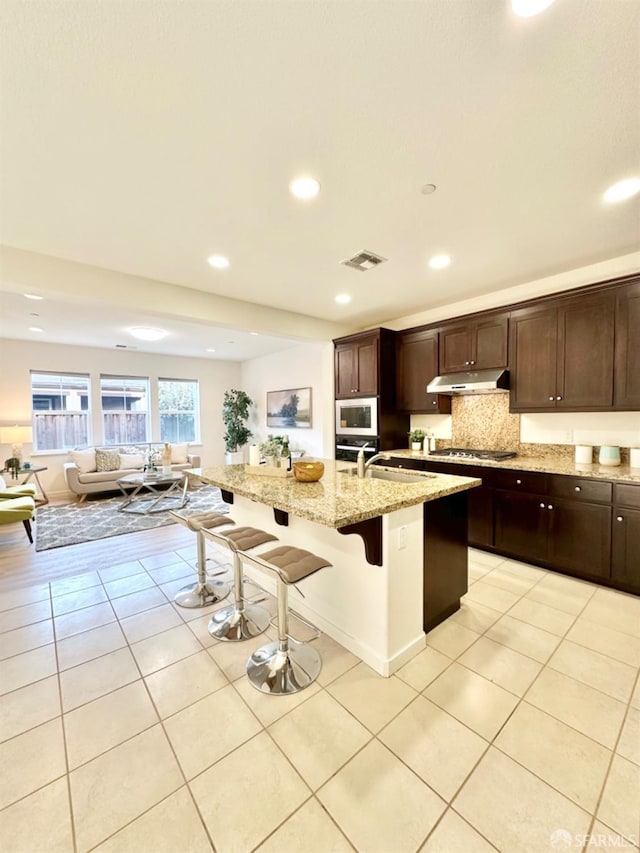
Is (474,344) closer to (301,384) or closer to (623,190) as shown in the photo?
(623,190)

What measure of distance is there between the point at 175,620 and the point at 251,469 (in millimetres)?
1166

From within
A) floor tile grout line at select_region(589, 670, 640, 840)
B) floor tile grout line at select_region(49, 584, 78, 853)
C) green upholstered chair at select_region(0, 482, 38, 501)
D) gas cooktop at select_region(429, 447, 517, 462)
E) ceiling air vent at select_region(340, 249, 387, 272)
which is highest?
ceiling air vent at select_region(340, 249, 387, 272)

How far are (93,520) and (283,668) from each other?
4.16m

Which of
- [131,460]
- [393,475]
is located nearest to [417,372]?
[393,475]

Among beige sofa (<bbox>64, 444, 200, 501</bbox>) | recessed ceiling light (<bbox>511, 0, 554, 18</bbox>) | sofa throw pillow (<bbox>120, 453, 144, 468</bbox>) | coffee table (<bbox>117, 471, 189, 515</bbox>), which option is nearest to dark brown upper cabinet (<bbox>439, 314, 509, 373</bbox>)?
recessed ceiling light (<bbox>511, 0, 554, 18</bbox>)

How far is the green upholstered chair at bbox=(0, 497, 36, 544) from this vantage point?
12.0 ft

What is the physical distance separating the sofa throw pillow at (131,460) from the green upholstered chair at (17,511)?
7.88 ft

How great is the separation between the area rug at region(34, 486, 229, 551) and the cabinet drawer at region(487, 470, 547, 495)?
3.54 m

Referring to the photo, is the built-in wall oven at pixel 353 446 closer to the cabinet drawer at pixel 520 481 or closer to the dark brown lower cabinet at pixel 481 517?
the dark brown lower cabinet at pixel 481 517

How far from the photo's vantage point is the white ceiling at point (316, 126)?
1191mm

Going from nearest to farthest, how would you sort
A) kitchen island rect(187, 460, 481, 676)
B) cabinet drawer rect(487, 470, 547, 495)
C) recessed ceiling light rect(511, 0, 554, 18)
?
recessed ceiling light rect(511, 0, 554, 18)
kitchen island rect(187, 460, 481, 676)
cabinet drawer rect(487, 470, 547, 495)

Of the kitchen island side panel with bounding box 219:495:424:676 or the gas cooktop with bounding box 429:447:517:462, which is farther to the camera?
the gas cooktop with bounding box 429:447:517:462

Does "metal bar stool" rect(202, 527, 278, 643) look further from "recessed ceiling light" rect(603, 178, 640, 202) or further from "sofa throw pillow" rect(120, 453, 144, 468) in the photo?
"sofa throw pillow" rect(120, 453, 144, 468)

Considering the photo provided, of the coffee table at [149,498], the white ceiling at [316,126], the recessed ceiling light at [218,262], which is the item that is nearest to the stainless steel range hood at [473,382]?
the white ceiling at [316,126]
